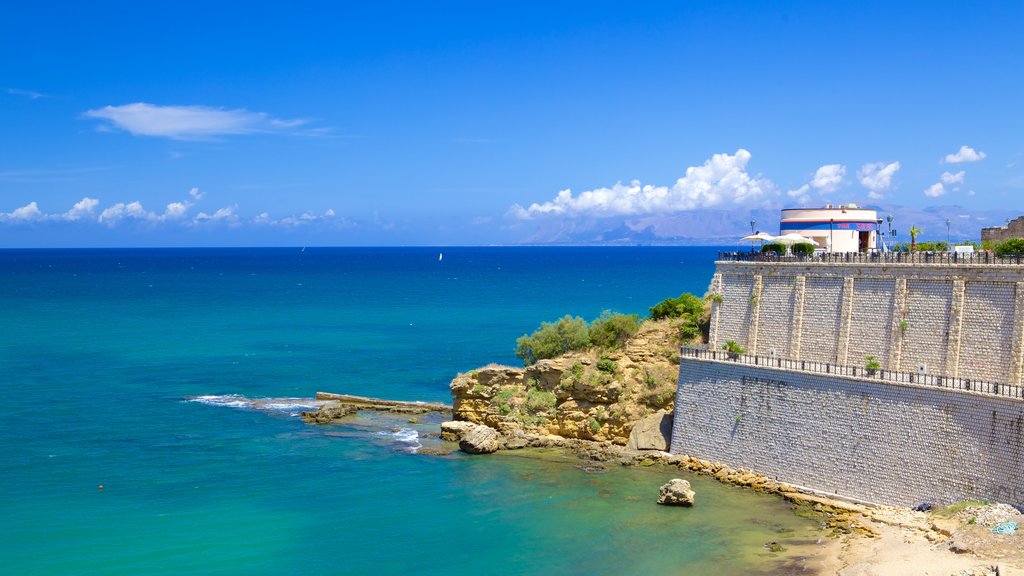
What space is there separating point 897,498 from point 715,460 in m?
8.31

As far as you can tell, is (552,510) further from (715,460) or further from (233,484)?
(233,484)

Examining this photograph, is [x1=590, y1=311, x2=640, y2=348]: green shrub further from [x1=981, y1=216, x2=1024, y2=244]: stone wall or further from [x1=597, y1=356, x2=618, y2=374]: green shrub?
[x1=981, y1=216, x2=1024, y2=244]: stone wall

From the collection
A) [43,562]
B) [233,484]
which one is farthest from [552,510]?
[43,562]

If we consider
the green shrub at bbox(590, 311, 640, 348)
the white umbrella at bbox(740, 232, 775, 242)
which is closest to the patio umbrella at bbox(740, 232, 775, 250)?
the white umbrella at bbox(740, 232, 775, 242)

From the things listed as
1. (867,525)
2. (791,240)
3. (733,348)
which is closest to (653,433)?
(733,348)

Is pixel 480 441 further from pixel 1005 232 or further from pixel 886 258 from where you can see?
pixel 1005 232

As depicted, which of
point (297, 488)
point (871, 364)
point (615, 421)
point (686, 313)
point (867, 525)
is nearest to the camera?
point (867, 525)

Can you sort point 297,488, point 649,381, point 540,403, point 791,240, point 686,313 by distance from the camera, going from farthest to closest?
point 686,313 < point 540,403 < point 649,381 < point 791,240 < point 297,488

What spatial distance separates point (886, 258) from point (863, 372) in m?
5.12

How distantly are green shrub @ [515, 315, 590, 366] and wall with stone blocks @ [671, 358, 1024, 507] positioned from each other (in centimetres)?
916

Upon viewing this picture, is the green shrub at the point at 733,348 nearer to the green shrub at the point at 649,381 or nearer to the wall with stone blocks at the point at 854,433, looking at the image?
the wall with stone blocks at the point at 854,433

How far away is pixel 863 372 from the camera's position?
117ft

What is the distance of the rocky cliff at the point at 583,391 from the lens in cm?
4428

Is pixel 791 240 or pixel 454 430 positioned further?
pixel 454 430
